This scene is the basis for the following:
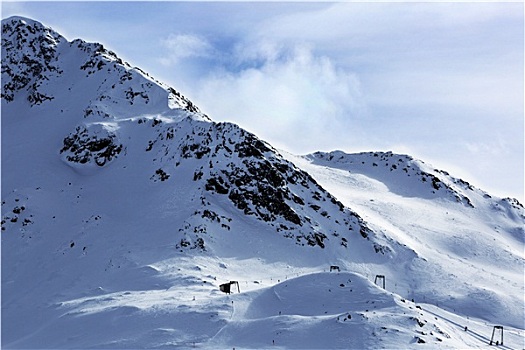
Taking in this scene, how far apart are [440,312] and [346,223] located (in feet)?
54.0

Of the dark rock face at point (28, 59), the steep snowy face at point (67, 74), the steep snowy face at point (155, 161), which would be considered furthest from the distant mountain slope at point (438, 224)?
the dark rock face at point (28, 59)

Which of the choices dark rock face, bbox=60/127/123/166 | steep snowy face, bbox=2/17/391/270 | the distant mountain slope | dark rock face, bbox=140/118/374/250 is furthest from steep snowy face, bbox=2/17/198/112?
the distant mountain slope

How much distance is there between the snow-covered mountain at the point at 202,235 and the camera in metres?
38.0

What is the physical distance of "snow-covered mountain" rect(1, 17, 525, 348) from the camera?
125ft

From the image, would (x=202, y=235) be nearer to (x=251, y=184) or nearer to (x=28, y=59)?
(x=251, y=184)

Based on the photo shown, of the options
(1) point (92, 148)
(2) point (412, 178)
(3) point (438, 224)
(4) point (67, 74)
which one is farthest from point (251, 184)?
(4) point (67, 74)

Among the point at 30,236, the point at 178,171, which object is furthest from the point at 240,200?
the point at 30,236

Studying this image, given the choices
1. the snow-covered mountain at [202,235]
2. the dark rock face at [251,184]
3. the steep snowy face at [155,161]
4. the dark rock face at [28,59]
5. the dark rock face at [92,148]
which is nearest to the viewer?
the snow-covered mountain at [202,235]

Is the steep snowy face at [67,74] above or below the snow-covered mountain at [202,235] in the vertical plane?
above

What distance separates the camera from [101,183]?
2539 inches

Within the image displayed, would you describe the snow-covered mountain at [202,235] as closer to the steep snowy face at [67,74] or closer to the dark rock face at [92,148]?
the dark rock face at [92,148]

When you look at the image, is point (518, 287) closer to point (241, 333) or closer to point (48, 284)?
point (241, 333)

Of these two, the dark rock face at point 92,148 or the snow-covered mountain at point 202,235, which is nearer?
the snow-covered mountain at point 202,235

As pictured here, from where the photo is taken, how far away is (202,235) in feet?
175
